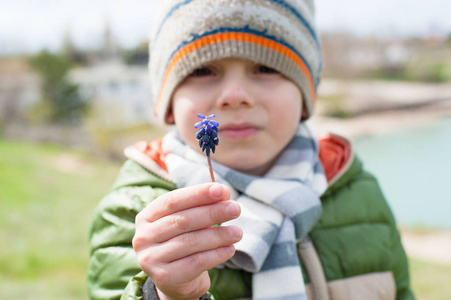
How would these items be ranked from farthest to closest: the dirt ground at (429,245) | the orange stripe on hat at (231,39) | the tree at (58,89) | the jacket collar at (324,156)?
the tree at (58,89), the dirt ground at (429,245), the jacket collar at (324,156), the orange stripe on hat at (231,39)

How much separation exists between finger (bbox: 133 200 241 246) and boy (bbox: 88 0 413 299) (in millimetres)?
205

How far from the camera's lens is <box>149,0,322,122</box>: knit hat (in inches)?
49.3

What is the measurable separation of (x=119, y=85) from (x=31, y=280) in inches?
984

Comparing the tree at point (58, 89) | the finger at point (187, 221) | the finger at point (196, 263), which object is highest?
the tree at point (58, 89)

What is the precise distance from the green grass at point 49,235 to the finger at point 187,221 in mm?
2981

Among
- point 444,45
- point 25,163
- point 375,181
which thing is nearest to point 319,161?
point 375,181

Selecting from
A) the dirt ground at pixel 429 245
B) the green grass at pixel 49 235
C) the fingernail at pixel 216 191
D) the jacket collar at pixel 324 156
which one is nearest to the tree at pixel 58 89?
the green grass at pixel 49 235

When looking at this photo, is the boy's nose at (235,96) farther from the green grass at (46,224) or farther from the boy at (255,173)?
the green grass at (46,224)

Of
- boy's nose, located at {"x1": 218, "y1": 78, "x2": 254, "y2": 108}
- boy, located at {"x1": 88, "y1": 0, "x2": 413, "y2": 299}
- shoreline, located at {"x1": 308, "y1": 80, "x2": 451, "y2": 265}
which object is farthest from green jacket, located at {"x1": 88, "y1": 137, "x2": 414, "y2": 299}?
shoreline, located at {"x1": 308, "y1": 80, "x2": 451, "y2": 265}

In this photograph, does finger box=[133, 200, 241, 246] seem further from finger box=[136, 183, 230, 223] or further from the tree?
the tree

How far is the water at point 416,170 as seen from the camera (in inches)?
385

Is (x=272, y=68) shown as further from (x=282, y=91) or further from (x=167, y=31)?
(x=167, y=31)

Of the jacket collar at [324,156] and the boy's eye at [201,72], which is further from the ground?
the boy's eye at [201,72]

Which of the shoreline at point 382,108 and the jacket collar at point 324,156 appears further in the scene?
the shoreline at point 382,108
